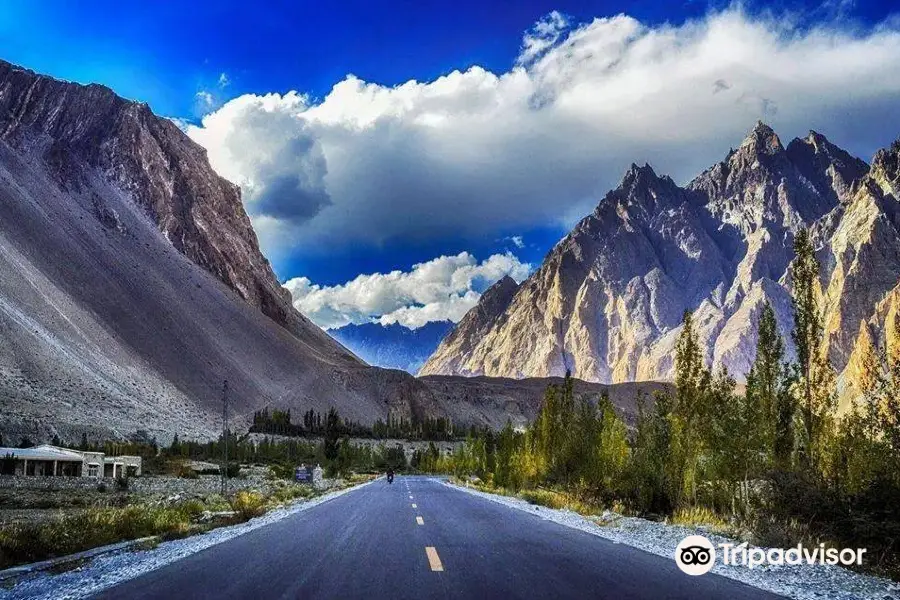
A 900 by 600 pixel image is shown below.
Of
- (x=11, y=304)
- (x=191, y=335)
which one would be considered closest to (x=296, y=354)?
(x=191, y=335)

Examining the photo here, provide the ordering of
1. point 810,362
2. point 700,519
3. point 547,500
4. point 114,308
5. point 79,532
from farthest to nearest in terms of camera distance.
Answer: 1. point 114,308
2. point 547,500
3. point 810,362
4. point 700,519
5. point 79,532

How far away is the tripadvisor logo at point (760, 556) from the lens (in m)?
12.4

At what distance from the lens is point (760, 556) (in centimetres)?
1370

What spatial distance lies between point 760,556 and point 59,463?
6102 centimetres

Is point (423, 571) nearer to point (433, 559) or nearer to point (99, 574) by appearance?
point (433, 559)

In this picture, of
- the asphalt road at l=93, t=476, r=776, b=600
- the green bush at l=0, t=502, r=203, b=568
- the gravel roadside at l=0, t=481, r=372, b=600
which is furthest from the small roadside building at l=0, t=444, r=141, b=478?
the asphalt road at l=93, t=476, r=776, b=600

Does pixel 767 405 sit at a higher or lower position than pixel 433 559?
higher

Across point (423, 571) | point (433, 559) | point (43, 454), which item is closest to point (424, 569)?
point (423, 571)

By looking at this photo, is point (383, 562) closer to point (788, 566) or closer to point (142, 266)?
point (788, 566)

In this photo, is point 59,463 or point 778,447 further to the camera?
point 59,463

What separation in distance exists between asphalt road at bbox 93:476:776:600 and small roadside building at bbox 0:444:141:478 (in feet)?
163

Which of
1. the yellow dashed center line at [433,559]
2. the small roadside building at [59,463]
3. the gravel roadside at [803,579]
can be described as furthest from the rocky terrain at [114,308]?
the gravel roadside at [803,579]

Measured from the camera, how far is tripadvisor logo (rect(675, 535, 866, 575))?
12.4 meters

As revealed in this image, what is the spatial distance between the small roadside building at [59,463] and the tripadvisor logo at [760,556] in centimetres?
5506
